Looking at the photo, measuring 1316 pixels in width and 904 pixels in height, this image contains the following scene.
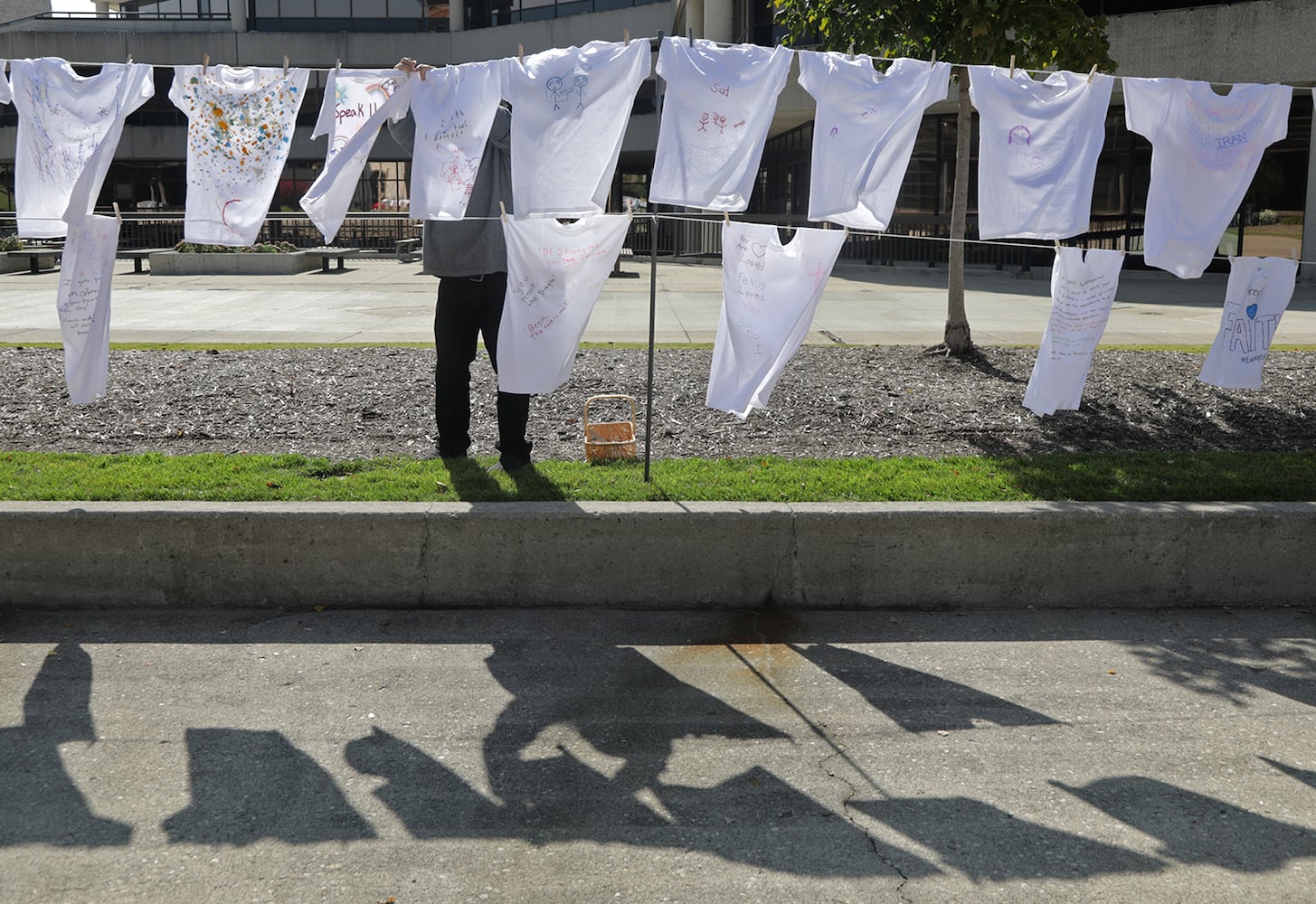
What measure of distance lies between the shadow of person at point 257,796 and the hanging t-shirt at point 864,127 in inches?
144

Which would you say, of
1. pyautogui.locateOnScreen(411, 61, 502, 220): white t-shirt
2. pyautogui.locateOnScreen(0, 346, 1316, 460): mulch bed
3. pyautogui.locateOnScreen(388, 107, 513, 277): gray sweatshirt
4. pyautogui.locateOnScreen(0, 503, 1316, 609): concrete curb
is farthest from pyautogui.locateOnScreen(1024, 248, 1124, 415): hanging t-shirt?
pyautogui.locateOnScreen(411, 61, 502, 220): white t-shirt

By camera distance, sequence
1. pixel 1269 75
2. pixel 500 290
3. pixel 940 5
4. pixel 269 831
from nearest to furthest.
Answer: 1. pixel 269 831
2. pixel 500 290
3. pixel 940 5
4. pixel 1269 75

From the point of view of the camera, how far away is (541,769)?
3.89 m

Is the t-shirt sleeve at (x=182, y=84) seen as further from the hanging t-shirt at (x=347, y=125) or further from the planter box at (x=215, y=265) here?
Answer: the planter box at (x=215, y=265)

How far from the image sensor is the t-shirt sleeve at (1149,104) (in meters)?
6.16

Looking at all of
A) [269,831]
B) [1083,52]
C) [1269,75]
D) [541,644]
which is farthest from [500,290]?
[1269,75]

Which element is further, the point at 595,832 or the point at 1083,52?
the point at 1083,52

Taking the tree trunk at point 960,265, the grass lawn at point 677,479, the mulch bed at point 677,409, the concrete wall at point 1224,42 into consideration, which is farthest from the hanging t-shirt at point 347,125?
the concrete wall at point 1224,42

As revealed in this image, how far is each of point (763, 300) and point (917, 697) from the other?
2.23 metres

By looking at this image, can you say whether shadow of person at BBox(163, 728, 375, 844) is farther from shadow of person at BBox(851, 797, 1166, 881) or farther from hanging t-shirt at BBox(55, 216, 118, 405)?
hanging t-shirt at BBox(55, 216, 118, 405)

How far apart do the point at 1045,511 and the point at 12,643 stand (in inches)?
181

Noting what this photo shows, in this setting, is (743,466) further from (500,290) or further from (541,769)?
(541,769)

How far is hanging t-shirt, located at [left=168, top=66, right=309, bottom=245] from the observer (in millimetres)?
5844

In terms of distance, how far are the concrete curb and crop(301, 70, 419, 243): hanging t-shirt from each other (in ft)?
4.79
